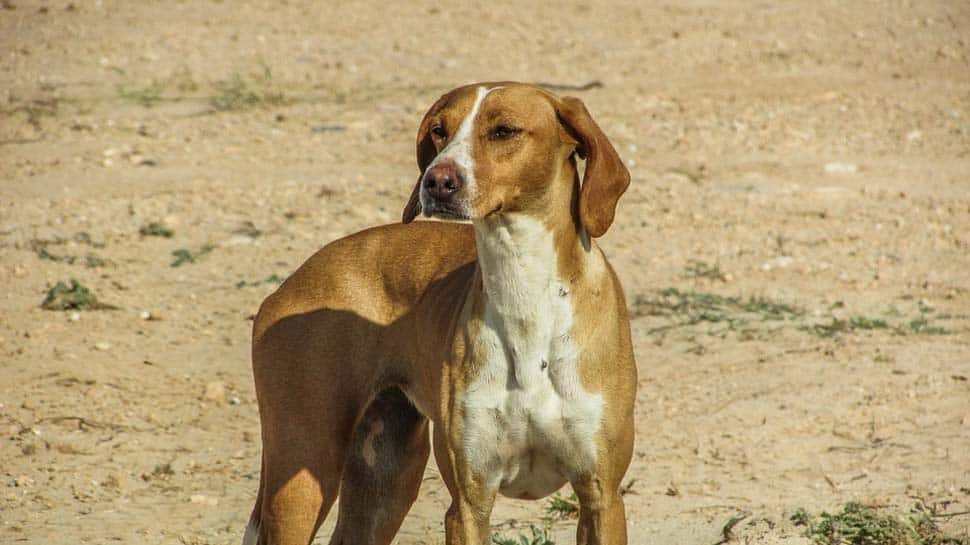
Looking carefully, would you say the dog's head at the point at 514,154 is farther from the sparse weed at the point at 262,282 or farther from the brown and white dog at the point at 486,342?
the sparse weed at the point at 262,282

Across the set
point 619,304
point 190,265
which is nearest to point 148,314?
point 190,265

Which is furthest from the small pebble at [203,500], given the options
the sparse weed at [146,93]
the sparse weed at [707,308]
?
the sparse weed at [146,93]

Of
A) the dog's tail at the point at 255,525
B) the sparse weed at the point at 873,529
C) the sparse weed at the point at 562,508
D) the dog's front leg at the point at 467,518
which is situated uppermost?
the dog's front leg at the point at 467,518

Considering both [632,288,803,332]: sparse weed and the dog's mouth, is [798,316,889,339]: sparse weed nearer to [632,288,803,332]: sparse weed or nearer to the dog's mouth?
[632,288,803,332]: sparse weed

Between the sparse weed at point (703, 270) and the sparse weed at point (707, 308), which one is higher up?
the sparse weed at point (707, 308)

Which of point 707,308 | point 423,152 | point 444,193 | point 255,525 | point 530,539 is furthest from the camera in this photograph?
point 707,308

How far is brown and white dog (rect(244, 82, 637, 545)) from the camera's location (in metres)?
4.39

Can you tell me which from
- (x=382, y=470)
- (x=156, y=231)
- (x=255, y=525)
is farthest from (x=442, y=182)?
(x=156, y=231)

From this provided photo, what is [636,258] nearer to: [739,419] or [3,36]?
[739,419]

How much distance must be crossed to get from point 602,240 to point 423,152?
177 inches

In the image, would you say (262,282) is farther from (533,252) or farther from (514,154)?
(514,154)

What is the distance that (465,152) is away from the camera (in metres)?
4.26

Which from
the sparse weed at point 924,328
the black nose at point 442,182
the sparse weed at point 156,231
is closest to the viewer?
the black nose at point 442,182

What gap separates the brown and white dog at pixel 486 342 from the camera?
14.4 feet
